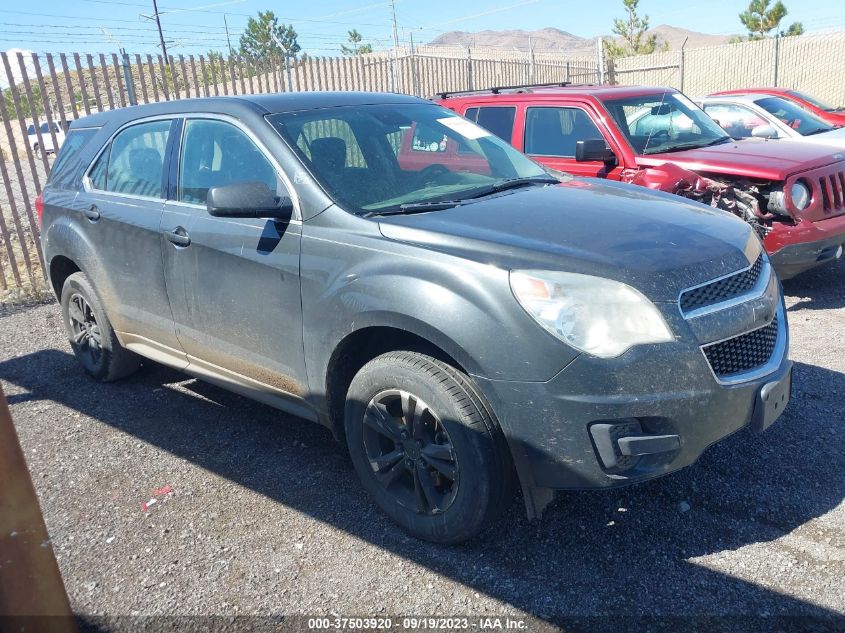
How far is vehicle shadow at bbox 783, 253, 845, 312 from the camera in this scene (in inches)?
245

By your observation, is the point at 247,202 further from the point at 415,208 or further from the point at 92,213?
the point at 92,213

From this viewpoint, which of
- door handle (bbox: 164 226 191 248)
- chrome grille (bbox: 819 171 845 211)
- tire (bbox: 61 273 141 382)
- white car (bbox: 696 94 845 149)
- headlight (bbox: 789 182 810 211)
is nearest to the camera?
door handle (bbox: 164 226 191 248)

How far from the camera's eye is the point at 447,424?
2836 millimetres

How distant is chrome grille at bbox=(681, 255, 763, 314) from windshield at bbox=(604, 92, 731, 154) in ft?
12.7

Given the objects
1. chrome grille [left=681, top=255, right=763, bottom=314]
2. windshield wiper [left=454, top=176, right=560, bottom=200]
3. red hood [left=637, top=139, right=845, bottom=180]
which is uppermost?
windshield wiper [left=454, top=176, right=560, bottom=200]

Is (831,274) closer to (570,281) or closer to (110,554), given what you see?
(570,281)

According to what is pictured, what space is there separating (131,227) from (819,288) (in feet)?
19.3

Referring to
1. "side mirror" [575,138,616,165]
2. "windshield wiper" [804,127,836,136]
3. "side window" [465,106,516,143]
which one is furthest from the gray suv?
"windshield wiper" [804,127,836,136]

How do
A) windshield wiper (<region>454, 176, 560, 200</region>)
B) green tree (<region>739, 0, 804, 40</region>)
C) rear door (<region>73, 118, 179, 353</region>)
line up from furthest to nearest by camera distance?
1. green tree (<region>739, 0, 804, 40</region>)
2. rear door (<region>73, 118, 179, 353</region>)
3. windshield wiper (<region>454, 176, 560, 200</region>)

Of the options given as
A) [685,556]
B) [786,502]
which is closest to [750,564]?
[685,556]

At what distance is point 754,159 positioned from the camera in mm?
6219

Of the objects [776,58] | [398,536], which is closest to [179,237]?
[398,536]

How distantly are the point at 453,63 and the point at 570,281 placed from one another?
14411 mm

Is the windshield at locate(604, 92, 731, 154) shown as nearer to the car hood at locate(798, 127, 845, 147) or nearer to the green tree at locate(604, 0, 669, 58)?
the car hood at locate(798, 127, 845, 147)
